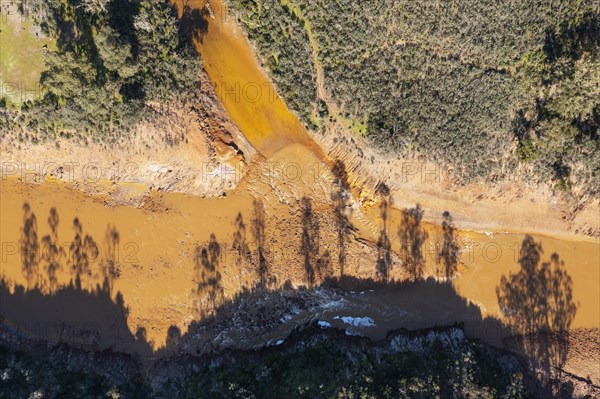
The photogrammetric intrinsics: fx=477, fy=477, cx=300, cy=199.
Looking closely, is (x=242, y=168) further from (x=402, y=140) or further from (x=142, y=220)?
(x=402, y=140)

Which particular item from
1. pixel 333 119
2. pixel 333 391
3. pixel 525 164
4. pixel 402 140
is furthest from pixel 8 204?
pixel 525 164

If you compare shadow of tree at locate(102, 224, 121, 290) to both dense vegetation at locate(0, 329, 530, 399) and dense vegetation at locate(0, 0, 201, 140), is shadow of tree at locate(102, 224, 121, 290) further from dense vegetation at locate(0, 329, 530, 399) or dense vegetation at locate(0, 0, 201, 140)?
dense vegetation at locate(0, 0, 201, 140)

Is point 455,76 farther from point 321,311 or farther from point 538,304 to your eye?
point 321,311

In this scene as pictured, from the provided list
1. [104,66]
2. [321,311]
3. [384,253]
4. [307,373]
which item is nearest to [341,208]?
[384,253]

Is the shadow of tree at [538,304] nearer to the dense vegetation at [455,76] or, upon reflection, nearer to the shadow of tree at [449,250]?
the shadow of tree at [449,250]

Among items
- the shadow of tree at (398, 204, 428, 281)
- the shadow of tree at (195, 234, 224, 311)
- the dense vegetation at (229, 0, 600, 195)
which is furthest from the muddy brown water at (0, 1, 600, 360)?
the dense vegetation at (229, 0, 600, 195)

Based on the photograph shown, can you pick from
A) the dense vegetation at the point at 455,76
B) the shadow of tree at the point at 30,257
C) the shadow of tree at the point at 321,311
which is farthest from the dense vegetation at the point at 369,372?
the shadow of tree at the point at 30,257

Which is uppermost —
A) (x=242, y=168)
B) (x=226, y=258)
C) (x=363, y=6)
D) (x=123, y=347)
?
(x=363, y=6)
